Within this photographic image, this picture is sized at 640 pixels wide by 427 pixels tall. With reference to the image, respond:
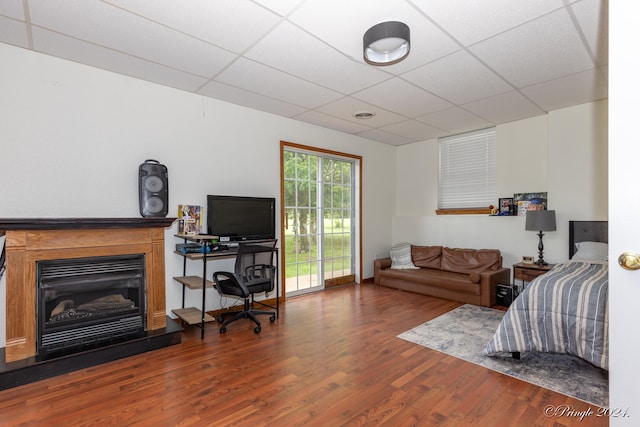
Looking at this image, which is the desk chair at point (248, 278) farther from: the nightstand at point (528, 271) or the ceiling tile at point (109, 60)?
the nightstand at point (528, 271)

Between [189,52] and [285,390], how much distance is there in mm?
2912

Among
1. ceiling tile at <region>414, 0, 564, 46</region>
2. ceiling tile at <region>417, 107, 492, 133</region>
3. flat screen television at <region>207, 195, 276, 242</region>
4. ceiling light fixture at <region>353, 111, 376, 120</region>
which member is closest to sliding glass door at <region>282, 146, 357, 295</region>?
flat screen television at <region>207, 195, 276, 242</region>

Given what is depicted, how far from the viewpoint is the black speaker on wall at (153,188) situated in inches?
129

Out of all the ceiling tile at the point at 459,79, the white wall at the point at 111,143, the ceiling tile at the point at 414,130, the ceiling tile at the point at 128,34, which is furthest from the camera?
the ceiling tile at the point at 414,130

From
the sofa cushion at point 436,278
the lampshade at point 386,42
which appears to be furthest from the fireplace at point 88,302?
the sofa cushion at point 436,278

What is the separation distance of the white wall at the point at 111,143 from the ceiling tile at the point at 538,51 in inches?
111

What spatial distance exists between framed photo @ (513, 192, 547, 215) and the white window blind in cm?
37

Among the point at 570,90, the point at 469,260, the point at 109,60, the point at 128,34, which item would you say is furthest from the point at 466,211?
the point at 109,60

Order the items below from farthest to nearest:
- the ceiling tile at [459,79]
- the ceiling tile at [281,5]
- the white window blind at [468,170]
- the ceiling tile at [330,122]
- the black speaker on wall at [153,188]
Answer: the white window blind at [468,170] < the ceiling tile at [330,122] < the black speaker on wall at [153,188] < the ceiling tile at [459,79] < the ceiling tile at [281,5]

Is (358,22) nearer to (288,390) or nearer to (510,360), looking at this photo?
(288,390)

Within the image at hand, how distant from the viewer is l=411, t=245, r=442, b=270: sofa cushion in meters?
5.45

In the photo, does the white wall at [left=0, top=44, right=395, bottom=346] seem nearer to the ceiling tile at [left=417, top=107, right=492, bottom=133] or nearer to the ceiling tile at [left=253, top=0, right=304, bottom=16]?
the ceiling tile at [left=253, top=0, right=304, bottom=16]

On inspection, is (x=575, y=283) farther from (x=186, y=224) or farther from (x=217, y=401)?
(x=186, y=224)

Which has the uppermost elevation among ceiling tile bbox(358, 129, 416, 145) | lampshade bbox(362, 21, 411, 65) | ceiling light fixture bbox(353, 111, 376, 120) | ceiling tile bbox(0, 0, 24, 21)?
ceiling tile bbox(0, 0, 24, 21)
